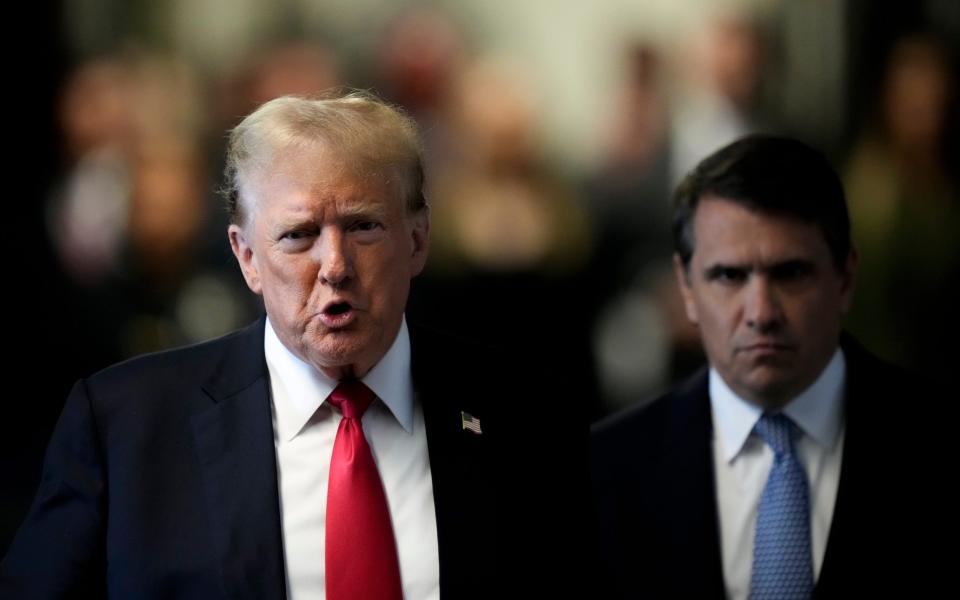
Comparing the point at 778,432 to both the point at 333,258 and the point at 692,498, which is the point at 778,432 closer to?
the point at 692,498

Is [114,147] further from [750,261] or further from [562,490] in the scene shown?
[562,490]

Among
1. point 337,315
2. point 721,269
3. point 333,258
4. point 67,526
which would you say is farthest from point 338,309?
point 721,269

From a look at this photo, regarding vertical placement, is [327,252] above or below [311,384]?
above

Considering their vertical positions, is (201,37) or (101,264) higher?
(201,37)

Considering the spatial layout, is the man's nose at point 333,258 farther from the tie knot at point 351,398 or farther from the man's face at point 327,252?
the tie knot at point 351,398

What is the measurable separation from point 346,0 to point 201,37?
863mm

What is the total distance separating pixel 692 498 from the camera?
4246mm

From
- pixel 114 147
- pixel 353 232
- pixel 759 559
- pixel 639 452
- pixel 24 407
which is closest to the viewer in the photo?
pixel 353 232

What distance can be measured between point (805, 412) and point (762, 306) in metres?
0.31

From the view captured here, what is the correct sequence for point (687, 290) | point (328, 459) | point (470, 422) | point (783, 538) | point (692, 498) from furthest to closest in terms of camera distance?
point (687, 290) → point (692, 498) → point (783, 538) → point (470, 422) → point (328, 459)

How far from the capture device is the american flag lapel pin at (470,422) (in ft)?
11.2

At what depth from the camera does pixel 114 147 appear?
28.9ft

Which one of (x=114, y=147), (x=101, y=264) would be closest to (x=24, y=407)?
(x=101, y=264)

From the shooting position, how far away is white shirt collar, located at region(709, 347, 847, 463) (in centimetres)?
425
